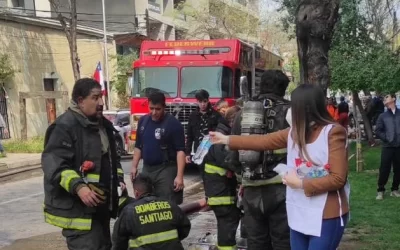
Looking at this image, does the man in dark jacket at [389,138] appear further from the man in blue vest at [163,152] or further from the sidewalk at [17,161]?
the sidewalk at [17,161]

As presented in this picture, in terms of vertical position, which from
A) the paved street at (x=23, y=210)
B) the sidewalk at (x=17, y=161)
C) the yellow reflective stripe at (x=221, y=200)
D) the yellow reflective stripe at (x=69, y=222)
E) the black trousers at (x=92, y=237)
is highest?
the yellow reflective stripe at (x=69, y=222)

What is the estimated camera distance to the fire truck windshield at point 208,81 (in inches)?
478

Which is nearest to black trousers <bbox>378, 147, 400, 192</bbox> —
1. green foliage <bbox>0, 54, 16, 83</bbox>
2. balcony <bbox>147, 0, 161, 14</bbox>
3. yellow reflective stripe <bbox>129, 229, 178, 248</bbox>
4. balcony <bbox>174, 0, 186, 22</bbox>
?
yellow reflective stripe <bbox>129, 229, 178, 248</bbox>

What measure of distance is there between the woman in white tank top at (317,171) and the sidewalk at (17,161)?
39.1 ft

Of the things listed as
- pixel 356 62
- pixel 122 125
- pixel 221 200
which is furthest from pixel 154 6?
pixel 221 200

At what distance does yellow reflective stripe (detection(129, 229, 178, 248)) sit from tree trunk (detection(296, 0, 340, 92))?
6.54 feet

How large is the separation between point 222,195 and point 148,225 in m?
1.40

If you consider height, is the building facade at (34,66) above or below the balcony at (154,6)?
below

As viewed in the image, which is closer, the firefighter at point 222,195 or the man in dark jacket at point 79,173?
the man in dark jacket at point 79,173

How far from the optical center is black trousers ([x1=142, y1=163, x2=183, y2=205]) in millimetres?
5676

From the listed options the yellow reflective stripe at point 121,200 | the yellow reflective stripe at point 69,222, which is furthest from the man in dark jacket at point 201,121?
the yellow reflective stripe at point 69,222

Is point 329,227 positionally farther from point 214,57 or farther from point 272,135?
point 214,57

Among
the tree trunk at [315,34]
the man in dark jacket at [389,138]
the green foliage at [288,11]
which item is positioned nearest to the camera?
the tree trunk at [315,34]

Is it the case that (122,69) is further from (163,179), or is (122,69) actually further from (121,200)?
(121,200)
